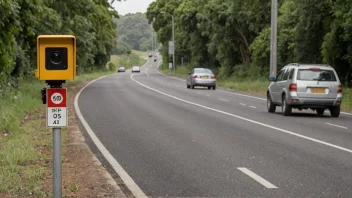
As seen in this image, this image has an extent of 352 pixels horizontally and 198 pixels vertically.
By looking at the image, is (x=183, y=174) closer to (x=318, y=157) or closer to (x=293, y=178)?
(x=293, y=178)

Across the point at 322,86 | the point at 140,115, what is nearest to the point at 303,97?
the point at 322,86

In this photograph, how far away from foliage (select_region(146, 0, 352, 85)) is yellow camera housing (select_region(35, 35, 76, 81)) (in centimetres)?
2388

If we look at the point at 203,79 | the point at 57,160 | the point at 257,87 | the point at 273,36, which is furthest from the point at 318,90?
the point at 203,79

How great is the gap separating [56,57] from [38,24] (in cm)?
2634

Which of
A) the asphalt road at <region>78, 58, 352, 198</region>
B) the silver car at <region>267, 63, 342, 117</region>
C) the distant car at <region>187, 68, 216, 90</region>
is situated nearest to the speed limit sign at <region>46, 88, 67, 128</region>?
the asphalt road at <region>78, 58, 352, 198</region>

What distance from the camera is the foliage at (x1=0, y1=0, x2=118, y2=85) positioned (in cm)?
1631

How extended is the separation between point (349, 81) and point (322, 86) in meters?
15.8

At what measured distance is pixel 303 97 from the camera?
20469mm

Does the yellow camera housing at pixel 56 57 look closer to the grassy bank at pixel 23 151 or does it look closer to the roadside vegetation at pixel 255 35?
the grassy bank at pixel 23 151

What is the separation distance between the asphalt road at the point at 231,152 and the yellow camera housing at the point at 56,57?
256cm

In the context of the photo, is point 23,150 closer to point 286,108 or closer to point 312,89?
point 286,108

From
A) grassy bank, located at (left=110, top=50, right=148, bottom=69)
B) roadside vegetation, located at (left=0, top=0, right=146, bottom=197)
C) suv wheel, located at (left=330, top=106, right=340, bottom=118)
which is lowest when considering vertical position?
grassy bank, located at (left=110, top=50, right=148, bottom=69)

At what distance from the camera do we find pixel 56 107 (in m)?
6.38

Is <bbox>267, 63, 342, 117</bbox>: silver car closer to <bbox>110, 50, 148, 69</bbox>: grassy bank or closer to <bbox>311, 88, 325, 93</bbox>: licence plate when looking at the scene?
<bbox>311, 88, 325, 93</bbox>: licence plate
